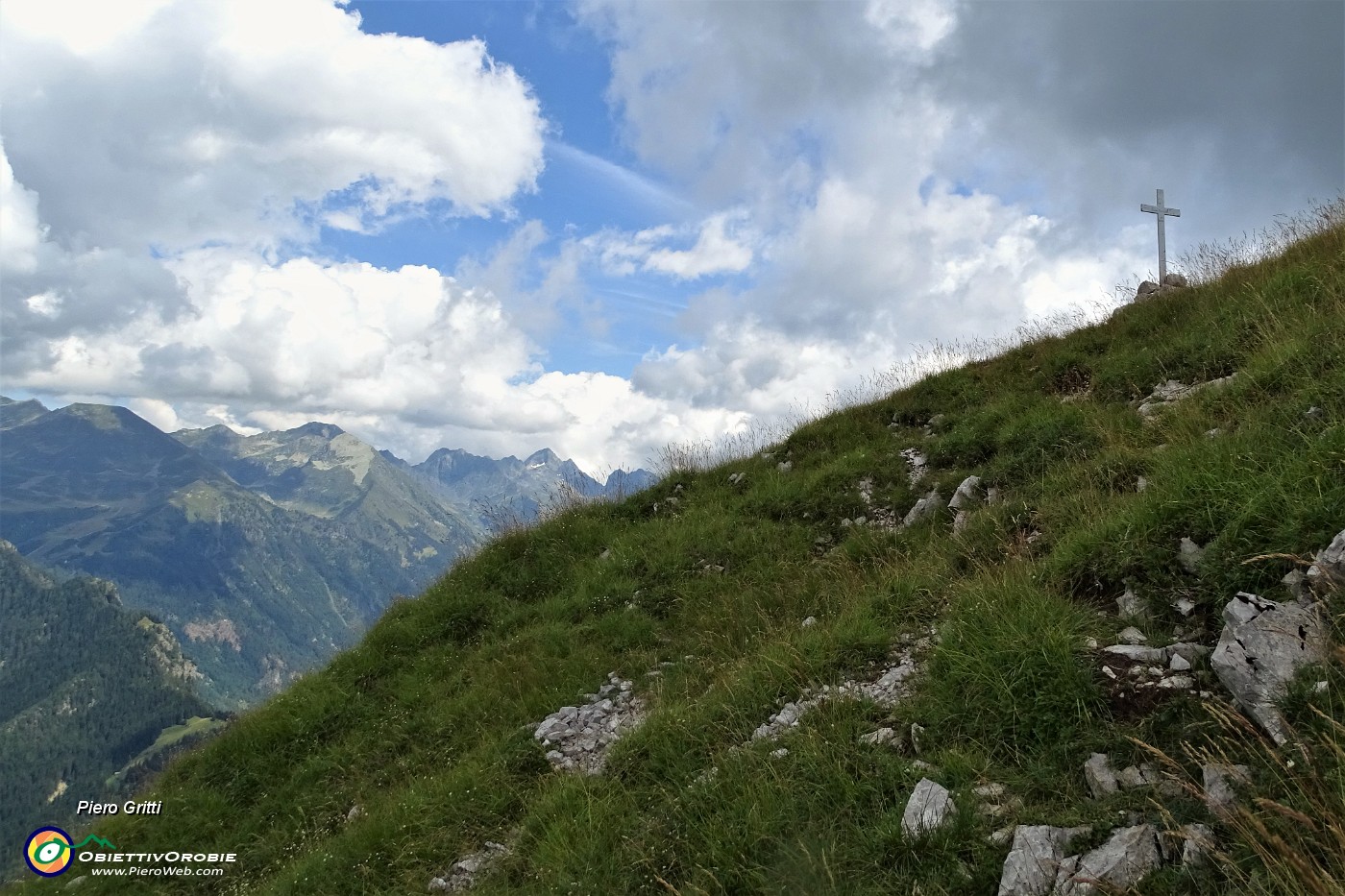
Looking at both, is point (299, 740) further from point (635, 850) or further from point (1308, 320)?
point (1308, 320)

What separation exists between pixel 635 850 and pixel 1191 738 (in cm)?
417

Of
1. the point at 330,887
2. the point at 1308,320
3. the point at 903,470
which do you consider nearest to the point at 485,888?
the point at 330,887

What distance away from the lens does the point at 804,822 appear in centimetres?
516

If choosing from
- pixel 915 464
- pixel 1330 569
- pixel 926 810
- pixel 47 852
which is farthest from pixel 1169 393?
pixel 47 852

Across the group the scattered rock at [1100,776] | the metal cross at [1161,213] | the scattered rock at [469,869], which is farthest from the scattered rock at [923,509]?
the metal cross at [1161,213]

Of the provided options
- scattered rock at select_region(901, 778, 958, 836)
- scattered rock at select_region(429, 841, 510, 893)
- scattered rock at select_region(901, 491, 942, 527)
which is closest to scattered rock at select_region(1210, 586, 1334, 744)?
scattered rock at select_region(901, 778, 958, 836)

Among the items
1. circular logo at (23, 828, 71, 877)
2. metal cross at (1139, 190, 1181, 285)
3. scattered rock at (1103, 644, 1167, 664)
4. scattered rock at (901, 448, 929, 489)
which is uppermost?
metal cross at (1139, 190, 1181, 285)

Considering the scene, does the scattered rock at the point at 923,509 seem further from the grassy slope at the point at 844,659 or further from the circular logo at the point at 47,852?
the circular logo at the point at 47,852

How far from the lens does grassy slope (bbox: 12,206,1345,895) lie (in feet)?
15.9

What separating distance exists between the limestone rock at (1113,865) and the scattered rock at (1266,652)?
107 cm

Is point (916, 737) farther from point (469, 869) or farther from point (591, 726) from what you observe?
point (591, 726)

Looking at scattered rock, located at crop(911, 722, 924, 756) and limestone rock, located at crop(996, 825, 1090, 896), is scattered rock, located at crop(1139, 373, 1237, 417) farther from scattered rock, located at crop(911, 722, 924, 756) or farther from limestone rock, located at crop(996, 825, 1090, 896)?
limestone rock, located at crop(996, 825, 1090, 896)

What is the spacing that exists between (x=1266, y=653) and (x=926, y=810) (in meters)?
2.48

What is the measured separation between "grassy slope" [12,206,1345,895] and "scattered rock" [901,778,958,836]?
0.30ft
